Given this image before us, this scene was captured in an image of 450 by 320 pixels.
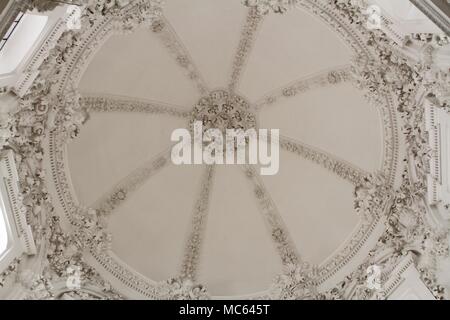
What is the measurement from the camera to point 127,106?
11961 millimetres

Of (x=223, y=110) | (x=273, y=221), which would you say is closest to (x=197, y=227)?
(x=273, y=221)

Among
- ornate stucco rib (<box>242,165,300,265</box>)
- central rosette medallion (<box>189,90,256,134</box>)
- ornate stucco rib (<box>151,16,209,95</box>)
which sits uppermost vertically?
ornate stucco rib (<box>151,16,209,95</box>)

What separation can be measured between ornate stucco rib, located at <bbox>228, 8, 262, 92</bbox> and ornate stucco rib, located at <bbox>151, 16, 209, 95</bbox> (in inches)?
23.6

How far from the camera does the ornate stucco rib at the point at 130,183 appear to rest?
11805 mm

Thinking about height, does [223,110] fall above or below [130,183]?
above

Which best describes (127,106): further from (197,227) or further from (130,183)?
(197,227)

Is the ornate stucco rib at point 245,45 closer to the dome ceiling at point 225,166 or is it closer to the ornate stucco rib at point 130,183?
the dome ceiling at point 225,166

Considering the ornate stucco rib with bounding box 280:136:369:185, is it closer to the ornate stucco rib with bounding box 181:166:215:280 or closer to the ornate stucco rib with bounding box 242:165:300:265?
the ornate stucco rib with bounding box 242:165:300:265

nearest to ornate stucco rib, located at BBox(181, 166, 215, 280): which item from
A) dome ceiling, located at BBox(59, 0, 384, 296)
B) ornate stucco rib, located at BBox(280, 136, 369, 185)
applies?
dome ceiling, located at BBox(59, 0, 384, 296)

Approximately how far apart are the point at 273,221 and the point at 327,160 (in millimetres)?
1622

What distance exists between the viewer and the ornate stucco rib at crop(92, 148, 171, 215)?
11.8 meters

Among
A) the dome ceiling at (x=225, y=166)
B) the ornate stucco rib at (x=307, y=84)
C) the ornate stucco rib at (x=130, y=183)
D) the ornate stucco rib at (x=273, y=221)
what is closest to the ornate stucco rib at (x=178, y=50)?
the dome ceiling at (x=225, y=166)

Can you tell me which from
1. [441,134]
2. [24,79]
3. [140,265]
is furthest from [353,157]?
[24,79]

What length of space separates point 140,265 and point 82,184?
6.10 ft
